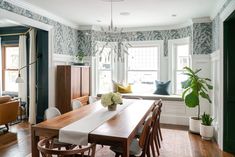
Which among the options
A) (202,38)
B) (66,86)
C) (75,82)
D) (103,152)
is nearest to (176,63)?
(202,38)

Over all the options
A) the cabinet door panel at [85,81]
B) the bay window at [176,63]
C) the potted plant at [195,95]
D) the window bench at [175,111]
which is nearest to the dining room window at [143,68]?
the bay window at [176,63]

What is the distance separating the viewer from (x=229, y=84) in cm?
356

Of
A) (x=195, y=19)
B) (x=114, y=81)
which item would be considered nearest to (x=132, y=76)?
(x=114, y=81)

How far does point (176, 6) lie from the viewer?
13.7 feet

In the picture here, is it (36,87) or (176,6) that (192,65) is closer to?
(176,6)

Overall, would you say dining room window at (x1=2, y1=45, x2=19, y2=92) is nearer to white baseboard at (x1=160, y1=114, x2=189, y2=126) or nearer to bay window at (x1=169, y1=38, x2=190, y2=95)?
white baseboard at (x1=160, y1=114, x2=189, y2=126)

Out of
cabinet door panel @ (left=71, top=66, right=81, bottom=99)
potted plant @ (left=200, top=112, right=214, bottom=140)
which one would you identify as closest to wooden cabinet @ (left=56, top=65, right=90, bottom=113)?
cabinet door panel @ (left=71, top=66, right=81, bottom=99)

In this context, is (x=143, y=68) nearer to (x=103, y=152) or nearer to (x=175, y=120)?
(x=175, y=120)

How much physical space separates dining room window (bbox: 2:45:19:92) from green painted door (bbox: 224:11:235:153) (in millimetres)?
6096

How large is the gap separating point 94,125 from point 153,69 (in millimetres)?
4308

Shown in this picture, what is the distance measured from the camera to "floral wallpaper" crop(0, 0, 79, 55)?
388 centimetres

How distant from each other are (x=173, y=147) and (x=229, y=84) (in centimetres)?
153

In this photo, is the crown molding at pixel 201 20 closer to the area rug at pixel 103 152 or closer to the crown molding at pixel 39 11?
the crown molding at pixel 39 11

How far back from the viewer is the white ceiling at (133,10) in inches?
156
